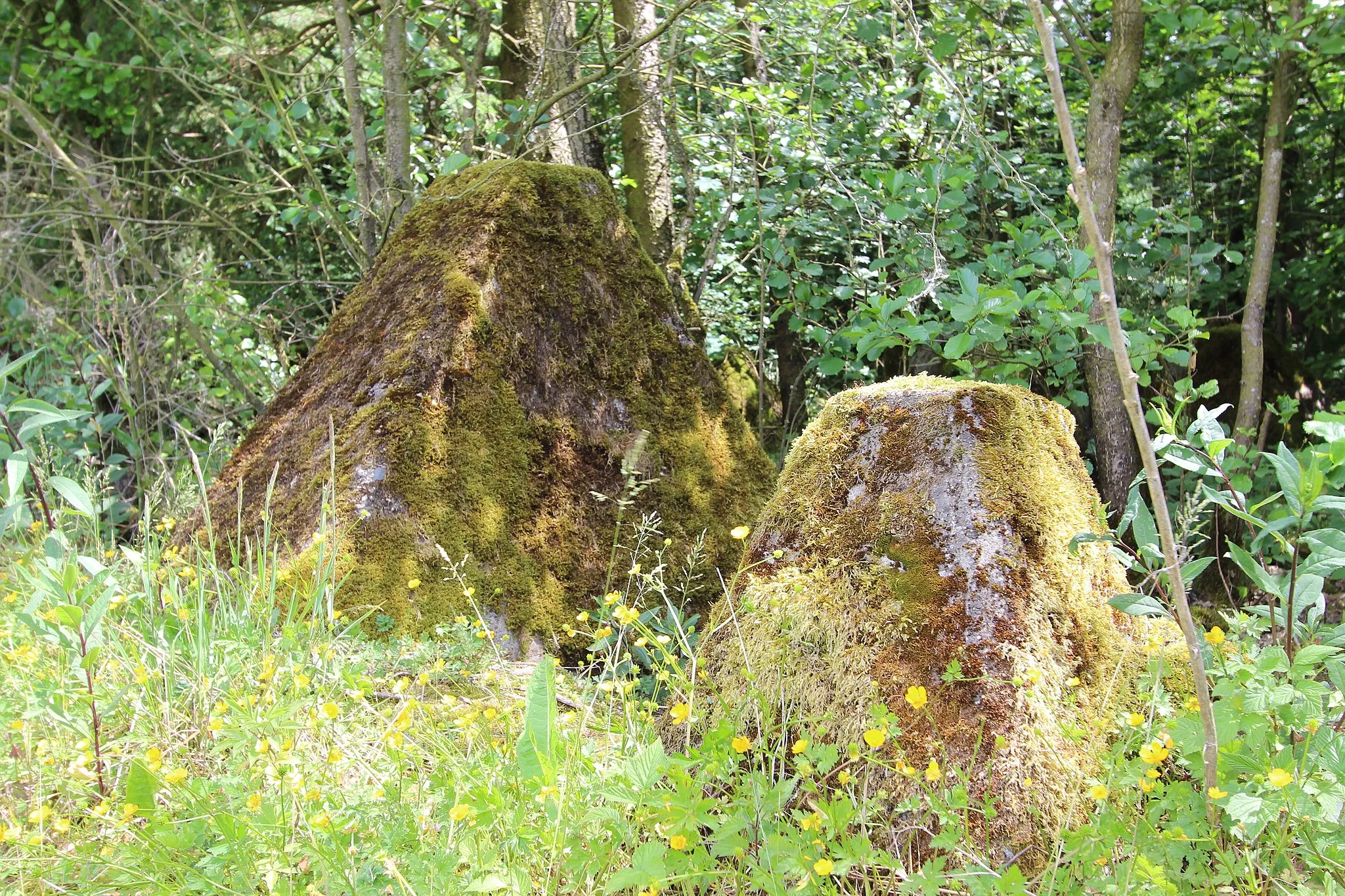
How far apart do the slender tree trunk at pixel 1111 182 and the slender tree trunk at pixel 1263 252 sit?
0.75m

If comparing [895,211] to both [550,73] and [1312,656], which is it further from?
[1312,656]

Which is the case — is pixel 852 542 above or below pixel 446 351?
below

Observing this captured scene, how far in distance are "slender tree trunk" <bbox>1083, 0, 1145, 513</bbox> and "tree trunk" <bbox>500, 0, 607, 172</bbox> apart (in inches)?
98.7

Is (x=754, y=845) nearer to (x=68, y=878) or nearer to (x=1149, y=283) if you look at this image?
(x=68, y=878)

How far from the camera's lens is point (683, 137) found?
5.42 m

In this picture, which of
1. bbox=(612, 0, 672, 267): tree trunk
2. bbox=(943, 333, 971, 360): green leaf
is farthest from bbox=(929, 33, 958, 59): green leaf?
bbox=(612, 0, 672, 267): tree trunk

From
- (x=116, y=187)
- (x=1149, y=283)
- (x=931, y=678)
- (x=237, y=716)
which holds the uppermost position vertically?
(x=116, y=187)

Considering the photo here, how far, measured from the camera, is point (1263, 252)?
197 inches

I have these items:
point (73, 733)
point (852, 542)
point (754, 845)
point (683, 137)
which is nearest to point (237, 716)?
point (73, 733)

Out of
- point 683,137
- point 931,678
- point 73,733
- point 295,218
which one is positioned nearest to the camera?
point 931,678

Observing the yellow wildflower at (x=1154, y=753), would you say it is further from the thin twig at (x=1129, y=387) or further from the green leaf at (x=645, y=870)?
the green leaf at (x=645, y=870)

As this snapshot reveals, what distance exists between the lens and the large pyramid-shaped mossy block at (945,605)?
Result: 6.23 ft

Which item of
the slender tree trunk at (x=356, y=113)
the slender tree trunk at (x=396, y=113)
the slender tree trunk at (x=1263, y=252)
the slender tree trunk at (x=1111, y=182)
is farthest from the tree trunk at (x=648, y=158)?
the slender tree trunk at (x=1263, y=252)

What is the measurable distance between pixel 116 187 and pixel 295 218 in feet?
5.13
